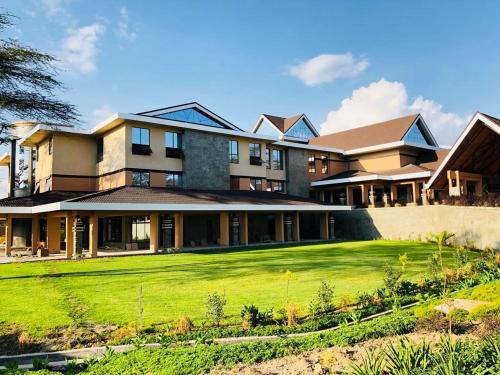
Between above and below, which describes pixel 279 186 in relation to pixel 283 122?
below

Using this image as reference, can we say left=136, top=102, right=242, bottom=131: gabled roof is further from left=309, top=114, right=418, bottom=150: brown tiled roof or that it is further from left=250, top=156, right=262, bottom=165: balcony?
left=309, top=114, right=418, bottom=150: brown tiled roof

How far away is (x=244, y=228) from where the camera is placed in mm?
29625

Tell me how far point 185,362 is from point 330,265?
1198 cm

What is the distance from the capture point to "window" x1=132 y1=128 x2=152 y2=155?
2834cm

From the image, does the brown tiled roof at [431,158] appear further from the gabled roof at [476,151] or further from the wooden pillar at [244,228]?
the wooden pillar at [244,228]

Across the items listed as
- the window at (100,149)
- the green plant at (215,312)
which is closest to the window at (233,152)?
the window at (100,149)

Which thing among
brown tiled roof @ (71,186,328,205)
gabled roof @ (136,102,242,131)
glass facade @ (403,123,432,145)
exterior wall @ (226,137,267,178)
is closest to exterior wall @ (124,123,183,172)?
gabled roof @ (136,102,242,131)

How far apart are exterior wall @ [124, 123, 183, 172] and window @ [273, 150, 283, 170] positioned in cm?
1082

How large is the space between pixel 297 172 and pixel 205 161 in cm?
1134

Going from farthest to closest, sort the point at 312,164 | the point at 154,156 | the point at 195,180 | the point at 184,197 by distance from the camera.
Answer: the point at 312,164, the point at 195,180, the point at 154,156, the point at 184,197

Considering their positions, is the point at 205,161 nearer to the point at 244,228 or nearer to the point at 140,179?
the point at 140,179

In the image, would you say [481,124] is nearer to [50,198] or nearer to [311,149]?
[311,149]

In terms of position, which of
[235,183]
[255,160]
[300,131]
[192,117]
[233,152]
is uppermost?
[300,131]

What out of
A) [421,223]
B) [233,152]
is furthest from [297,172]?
[421,223]
